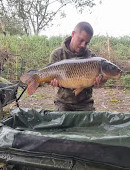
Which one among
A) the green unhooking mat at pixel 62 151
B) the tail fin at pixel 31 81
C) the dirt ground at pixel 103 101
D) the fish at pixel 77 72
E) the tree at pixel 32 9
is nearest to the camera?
the green unhooking mat at pixel 62 151

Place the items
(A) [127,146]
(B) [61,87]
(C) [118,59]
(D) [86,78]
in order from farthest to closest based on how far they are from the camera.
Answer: (C) [118,59] → (B) [61,87] → (D) [86,78] → (A) [127,146]

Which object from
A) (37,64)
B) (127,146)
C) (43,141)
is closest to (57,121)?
(43,141)

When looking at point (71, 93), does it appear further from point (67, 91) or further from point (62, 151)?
point (62, 151)

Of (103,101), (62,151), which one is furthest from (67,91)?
(103,101)

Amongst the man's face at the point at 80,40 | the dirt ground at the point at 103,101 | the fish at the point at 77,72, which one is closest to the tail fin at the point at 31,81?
the fish at the point at 77,72

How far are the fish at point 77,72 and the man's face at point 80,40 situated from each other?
168 mm

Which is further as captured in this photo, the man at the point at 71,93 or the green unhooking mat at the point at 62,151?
the man at the point at 71,93

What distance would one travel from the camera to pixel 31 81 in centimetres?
217

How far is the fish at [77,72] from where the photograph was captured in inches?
81.3

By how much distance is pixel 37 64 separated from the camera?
7699 mm

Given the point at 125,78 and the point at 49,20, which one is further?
the point at 49,20

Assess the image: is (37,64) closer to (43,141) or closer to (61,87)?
(61,87)

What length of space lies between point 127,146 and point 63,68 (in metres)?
0.90

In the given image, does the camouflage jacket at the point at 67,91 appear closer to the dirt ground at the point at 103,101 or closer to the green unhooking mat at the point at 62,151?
the green unhooking mat at the point at 62,151
